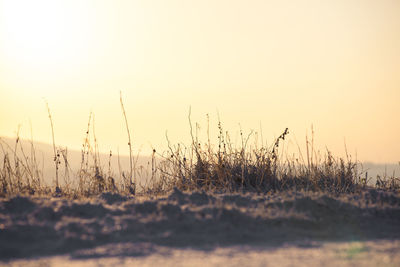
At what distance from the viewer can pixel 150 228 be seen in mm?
3154

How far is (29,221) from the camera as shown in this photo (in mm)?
3381

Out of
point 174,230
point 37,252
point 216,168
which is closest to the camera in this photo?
point 37,252

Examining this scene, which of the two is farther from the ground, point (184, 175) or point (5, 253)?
point (184, 175)

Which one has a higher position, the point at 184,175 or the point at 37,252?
the point at 184,175

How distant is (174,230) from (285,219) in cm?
Result: 84

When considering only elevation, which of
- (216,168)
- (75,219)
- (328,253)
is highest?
(216,168)

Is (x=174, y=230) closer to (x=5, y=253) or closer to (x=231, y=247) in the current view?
(x=231, y=247)

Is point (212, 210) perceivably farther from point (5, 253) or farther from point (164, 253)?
point (5, 253)

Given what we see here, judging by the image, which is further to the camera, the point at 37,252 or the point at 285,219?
the point at 285,219

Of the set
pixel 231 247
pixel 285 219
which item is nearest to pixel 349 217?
pixel 285 219

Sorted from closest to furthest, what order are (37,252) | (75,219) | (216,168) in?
(37,252), (75,219), (216,168)

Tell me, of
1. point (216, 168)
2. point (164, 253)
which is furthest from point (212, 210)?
point (216, 168)

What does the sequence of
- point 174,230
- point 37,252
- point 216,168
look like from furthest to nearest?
point 216,168 < point 174,230 < point 37,252

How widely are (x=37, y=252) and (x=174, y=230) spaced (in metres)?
0.87
